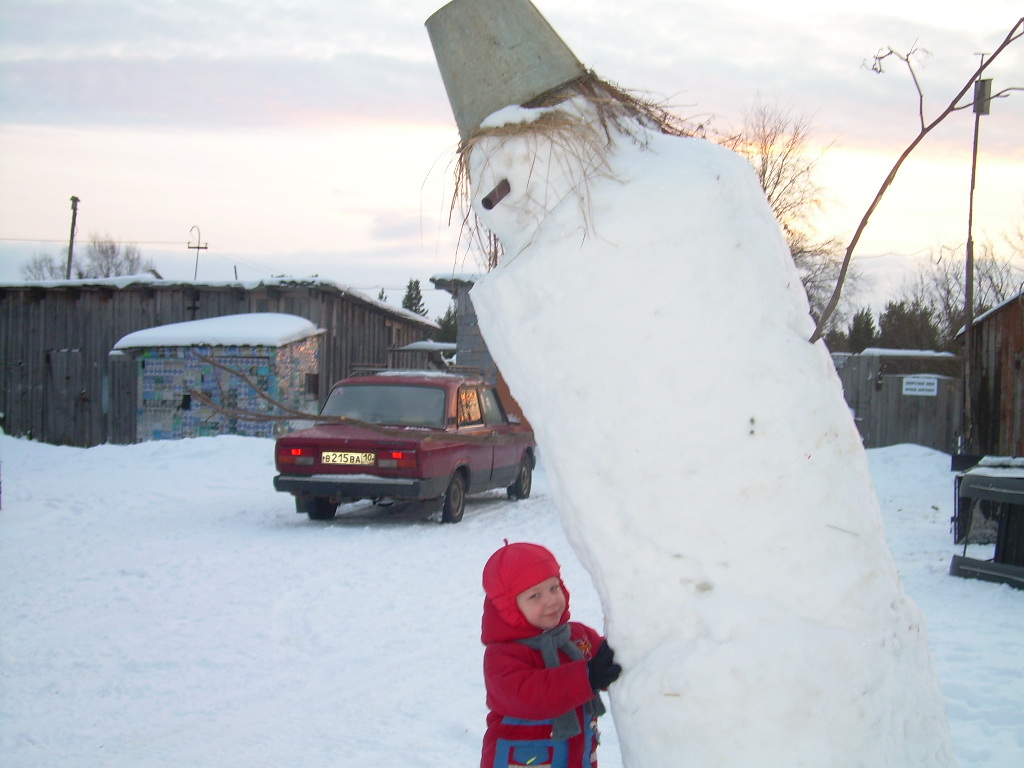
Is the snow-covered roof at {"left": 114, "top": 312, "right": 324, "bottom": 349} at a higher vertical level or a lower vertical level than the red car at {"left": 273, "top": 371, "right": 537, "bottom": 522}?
higher

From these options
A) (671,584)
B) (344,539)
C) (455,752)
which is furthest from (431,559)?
(671,584)

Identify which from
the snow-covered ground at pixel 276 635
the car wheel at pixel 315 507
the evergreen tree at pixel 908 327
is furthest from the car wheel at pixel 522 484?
the evergreen tree at pixel 908 327

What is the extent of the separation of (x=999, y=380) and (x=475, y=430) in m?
7.22

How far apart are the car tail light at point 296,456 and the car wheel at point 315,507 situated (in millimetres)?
547

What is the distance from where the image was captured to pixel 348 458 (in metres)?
9.88

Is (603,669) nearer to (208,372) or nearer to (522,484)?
(522,484)

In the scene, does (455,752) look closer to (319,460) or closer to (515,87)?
(515,87)

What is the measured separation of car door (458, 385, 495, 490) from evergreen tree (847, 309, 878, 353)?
112 feet

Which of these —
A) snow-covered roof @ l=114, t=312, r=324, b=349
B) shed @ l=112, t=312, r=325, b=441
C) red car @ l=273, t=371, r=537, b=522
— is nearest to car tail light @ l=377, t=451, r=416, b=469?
red car @ l=273, t=371, r=537, b=522

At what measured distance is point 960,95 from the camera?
1.85 m

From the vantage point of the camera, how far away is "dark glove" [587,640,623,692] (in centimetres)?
205

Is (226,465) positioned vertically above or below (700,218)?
below

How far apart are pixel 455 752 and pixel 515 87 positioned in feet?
9.98

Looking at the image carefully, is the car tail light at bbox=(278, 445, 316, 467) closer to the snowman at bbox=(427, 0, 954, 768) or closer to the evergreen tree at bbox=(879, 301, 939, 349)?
the snowman at bbox=(427, 0, 954, 768)
